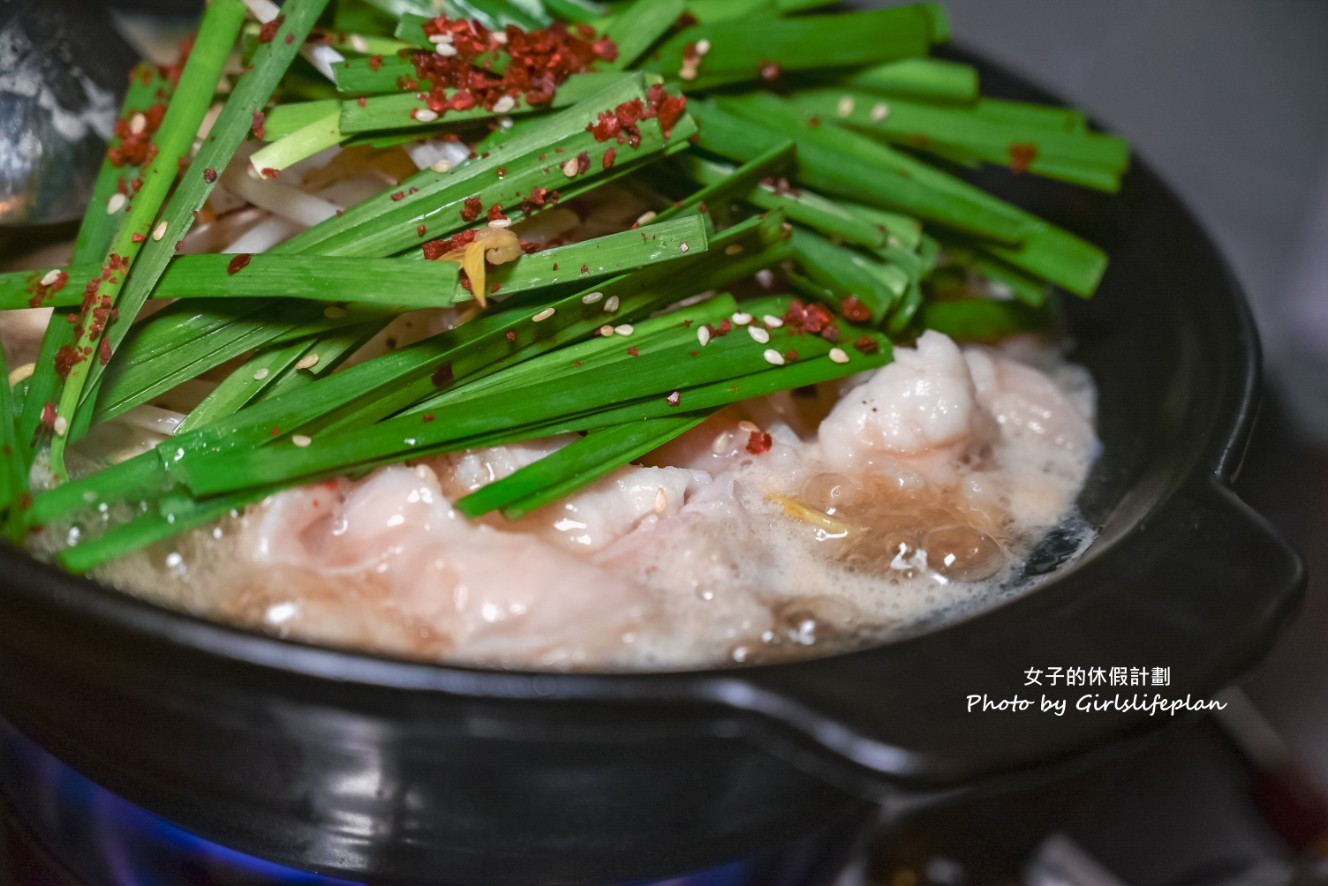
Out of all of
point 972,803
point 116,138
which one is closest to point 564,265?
point 116,138

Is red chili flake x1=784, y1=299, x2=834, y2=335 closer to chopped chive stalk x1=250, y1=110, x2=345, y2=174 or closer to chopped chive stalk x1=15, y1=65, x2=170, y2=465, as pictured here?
chopped chive stalk x1=250, y1=110, x2=345, y2=174

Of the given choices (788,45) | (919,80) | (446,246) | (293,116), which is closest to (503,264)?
(446,246)

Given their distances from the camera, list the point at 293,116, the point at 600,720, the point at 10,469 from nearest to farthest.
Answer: the point at 600,720, the point at 10,469, the point at 293,116

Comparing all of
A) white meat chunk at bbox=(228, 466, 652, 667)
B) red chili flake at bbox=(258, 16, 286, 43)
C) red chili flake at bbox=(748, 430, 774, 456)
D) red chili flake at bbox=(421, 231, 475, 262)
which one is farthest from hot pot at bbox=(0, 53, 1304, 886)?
red chili flake at bbox=(258, 16, 286, 43)

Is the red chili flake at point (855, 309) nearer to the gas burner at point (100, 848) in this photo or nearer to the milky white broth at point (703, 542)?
the milky white broth at point (703, 542)

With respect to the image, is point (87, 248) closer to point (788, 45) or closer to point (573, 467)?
point (573, 467)
